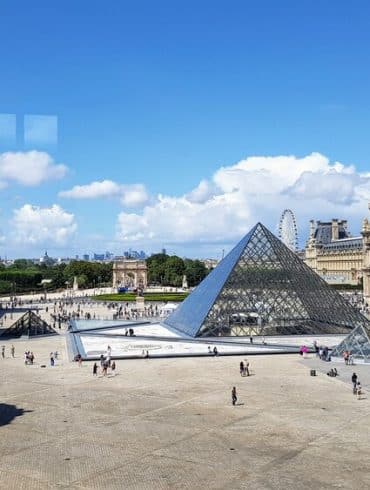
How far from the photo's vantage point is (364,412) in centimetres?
2266

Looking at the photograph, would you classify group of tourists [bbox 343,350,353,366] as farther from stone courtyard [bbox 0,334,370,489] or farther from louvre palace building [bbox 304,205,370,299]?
louvre palace building [bbox 304,205,370,299]

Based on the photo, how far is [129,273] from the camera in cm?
16662

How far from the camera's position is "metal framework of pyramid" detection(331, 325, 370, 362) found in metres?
35.3

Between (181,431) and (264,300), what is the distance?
3033cm

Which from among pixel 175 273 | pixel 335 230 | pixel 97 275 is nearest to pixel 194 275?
pixel 175 273

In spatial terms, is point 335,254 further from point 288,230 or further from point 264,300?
point 264,300

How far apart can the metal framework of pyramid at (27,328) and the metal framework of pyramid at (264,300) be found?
10738 mm

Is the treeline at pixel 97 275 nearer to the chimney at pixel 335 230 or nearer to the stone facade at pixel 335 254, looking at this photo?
the stone facade at pixel 335 254

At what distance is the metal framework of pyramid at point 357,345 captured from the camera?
116 ft

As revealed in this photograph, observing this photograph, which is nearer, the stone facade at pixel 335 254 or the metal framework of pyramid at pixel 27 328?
the metal framework of pyramid at pixel 27 328

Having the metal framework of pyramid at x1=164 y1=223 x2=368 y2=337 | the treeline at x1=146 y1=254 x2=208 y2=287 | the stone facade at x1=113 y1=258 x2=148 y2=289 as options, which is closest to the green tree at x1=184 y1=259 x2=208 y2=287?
the treeline at x1=146 y1=254 x2=208 y2=287

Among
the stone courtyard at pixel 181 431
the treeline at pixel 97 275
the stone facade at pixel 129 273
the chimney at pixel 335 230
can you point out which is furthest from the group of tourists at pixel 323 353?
the chimney at pixel 335 230

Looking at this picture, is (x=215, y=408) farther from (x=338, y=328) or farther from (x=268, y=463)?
(x=338, y=328)

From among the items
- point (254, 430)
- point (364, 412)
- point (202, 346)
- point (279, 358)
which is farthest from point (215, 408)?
point (202, 346)
